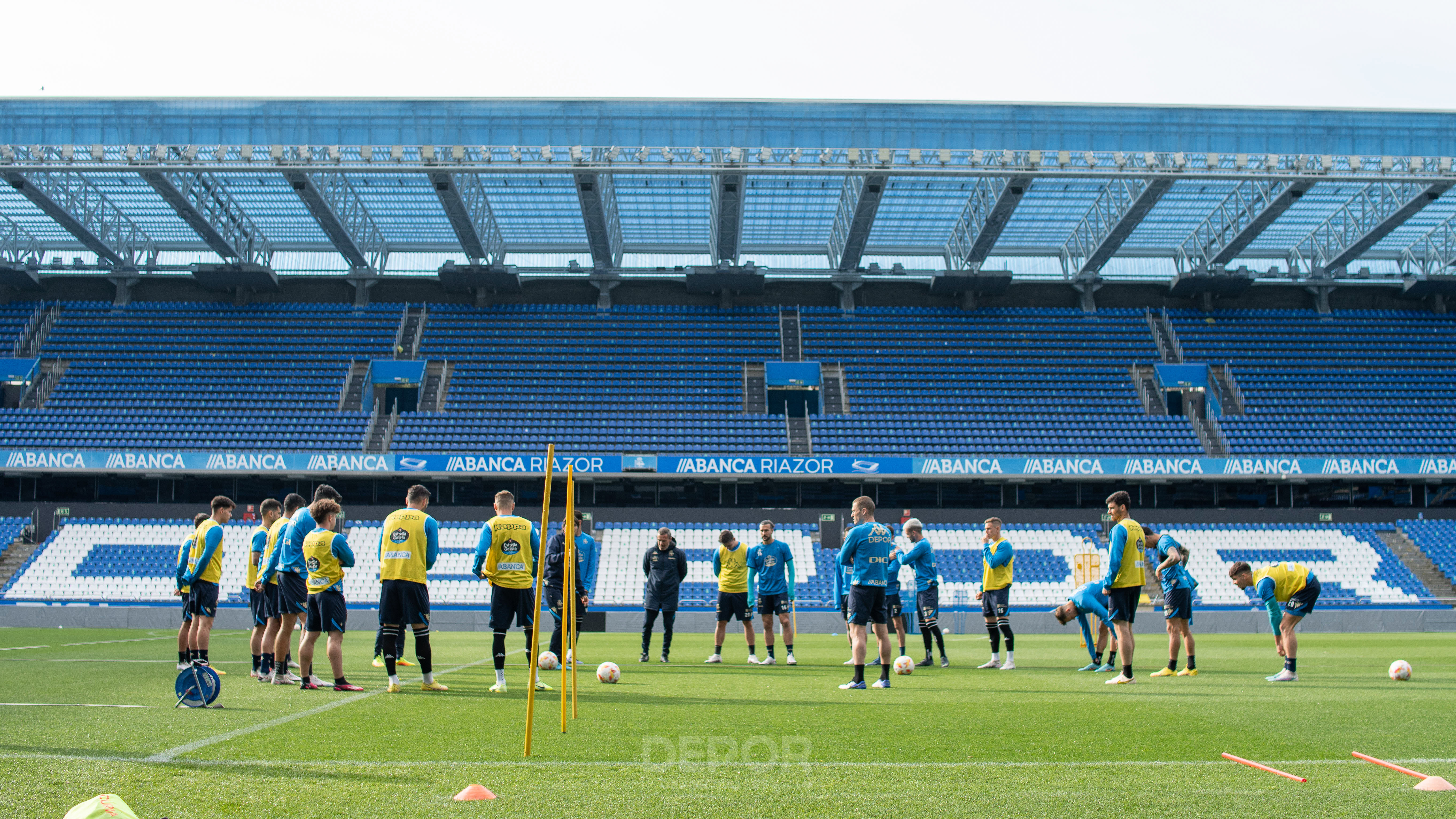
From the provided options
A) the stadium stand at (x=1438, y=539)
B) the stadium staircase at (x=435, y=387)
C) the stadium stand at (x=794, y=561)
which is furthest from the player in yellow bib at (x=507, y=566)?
the stadium stand at (x=1438, y=539)

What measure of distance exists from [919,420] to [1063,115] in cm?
1065

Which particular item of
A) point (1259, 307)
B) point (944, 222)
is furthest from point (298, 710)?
point (1259, 307)

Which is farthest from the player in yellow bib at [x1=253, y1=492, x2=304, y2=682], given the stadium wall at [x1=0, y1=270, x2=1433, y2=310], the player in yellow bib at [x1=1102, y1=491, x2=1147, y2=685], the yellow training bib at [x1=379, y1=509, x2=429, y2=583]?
the stadium wall at [x1=0, y1=270, x2=1433, y2=310]

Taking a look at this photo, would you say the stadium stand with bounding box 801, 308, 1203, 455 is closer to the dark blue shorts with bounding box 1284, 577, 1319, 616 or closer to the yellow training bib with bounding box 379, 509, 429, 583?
the dark blue shorts with bounding box 1284, 577, 1319, 616

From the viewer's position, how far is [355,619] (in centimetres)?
2448

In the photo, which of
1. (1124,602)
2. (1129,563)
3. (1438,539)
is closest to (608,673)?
(1124,602)

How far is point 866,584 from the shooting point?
983cm

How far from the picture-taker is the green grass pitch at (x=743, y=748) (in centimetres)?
454

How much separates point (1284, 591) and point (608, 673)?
7559 mm

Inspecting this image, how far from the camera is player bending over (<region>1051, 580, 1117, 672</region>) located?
11.6 meters

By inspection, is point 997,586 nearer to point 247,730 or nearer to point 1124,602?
point 1124,602

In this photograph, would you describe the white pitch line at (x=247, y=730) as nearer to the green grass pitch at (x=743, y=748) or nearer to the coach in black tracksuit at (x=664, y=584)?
the green grass pitch at (x=743, y=748)

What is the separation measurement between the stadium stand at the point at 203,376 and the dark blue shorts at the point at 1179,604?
89.9 feet

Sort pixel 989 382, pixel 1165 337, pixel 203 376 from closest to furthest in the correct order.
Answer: pixel 203 376 → pixel 989 382 → pixel 1165 337
